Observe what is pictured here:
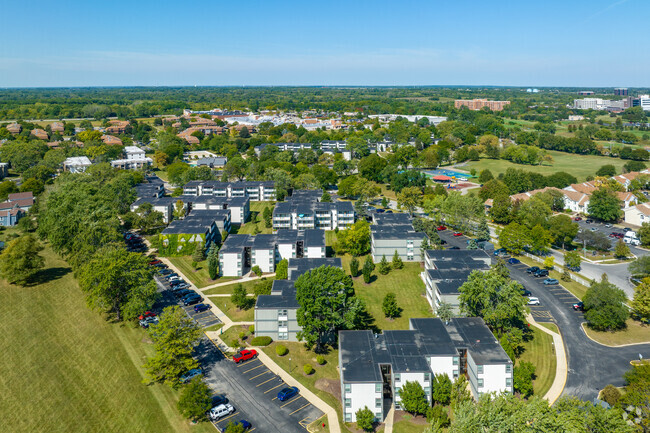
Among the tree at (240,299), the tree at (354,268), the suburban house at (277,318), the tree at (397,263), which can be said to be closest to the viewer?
the suburban house at (277,318)

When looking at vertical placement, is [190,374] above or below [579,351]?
above

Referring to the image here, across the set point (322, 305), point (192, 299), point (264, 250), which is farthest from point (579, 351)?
point (192, 299)

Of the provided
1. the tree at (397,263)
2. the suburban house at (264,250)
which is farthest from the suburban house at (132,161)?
the tree at (397,263)

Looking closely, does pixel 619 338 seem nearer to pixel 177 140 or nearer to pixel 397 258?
pixel 397 258

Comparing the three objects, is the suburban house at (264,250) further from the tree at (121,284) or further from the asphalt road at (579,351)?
the asphalt road at (579,351)

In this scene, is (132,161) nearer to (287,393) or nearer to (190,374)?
(190,374)

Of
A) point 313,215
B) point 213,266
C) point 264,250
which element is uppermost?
point 313,215

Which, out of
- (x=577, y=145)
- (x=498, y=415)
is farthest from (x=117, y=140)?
(x=577, y=145)

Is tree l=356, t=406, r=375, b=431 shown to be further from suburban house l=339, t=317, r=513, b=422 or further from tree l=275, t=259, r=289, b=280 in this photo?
tree l=275, t=259, r=289, b=280
